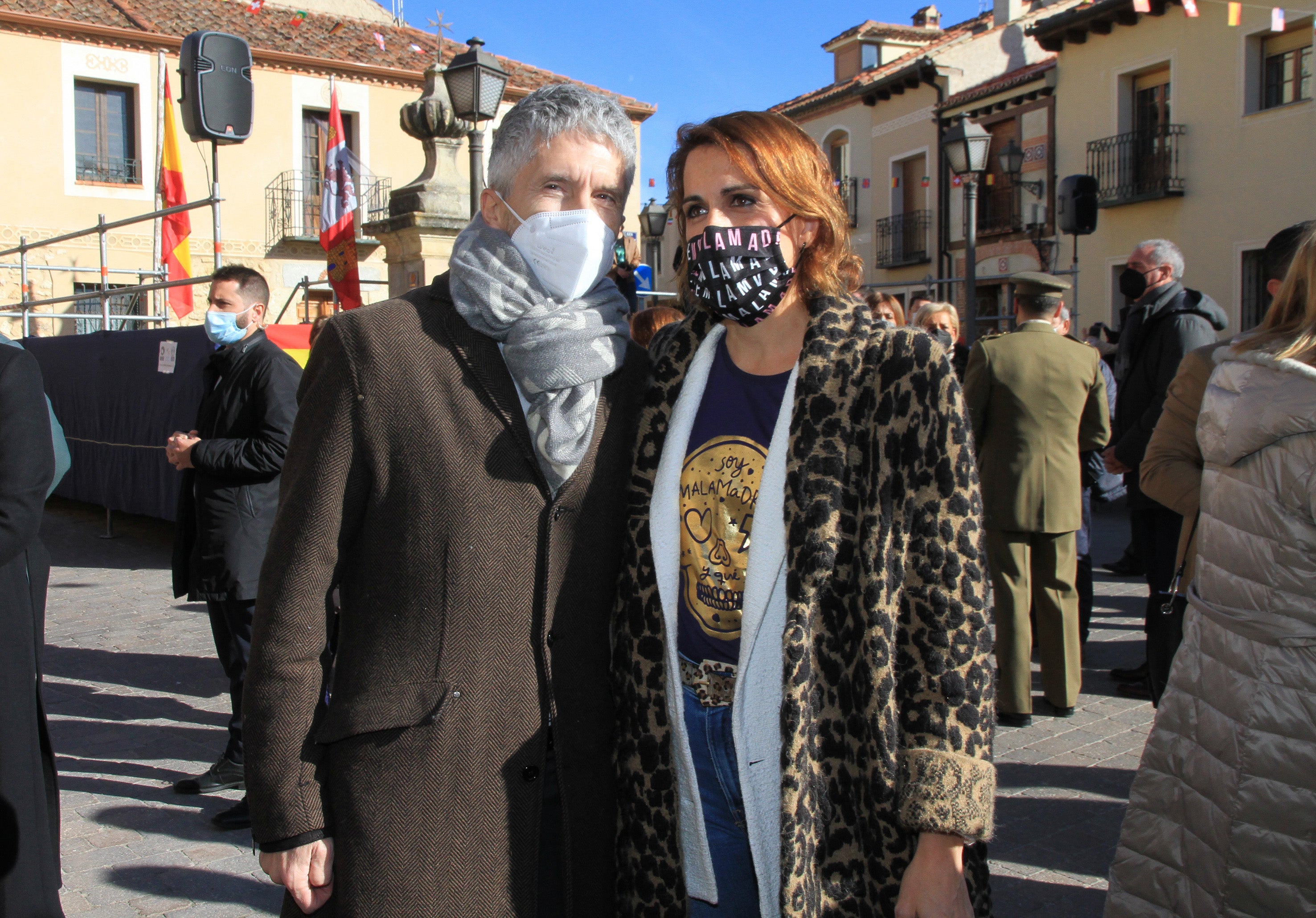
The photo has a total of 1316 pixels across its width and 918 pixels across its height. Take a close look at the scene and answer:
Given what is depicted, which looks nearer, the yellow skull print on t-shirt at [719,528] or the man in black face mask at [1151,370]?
the yellow skull print on t-shirt at [719,528]

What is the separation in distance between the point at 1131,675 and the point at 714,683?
14.5 ft

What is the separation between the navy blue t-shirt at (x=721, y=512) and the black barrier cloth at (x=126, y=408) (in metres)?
7.34

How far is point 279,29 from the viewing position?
73.2 ft

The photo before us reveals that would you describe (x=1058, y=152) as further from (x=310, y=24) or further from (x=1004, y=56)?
(x=310, y=24)

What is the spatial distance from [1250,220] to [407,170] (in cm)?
1661

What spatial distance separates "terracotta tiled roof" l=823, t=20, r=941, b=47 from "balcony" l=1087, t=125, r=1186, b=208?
10.1 metres

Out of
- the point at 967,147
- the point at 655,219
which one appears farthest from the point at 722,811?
the point at 655,219

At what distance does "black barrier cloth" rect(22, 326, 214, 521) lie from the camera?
914 centimetres

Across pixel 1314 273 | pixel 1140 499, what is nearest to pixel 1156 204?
pixel 1140 499

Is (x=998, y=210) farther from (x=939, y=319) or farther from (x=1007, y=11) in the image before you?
(x=939, y=319)

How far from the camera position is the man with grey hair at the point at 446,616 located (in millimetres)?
1723

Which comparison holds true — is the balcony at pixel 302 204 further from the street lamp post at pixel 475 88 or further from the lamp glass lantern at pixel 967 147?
the street lamp post at pixel 475 88

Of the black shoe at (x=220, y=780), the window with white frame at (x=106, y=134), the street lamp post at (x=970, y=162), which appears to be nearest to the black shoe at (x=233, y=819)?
the black shoe at (x=220, y=780)

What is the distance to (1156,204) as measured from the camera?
59.1 feet
